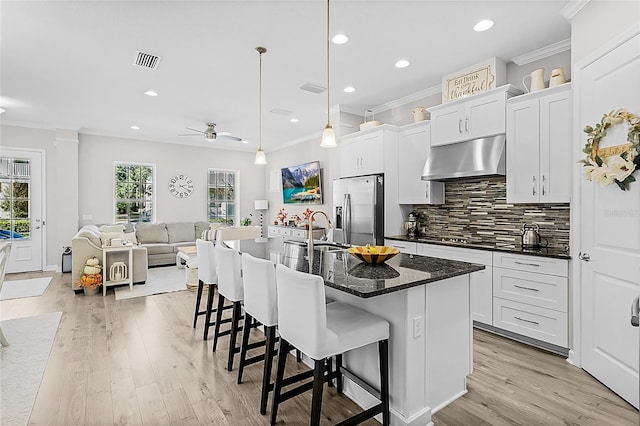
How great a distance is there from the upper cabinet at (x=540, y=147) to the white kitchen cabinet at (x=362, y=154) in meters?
1.68

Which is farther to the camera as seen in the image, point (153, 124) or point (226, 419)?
point (153, 124)

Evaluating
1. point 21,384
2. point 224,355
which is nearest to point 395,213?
point 224,355

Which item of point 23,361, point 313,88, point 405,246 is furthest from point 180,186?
point 405,246

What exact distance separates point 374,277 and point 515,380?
1553 millimetres

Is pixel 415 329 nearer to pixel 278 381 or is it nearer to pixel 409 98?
pixel 278 381

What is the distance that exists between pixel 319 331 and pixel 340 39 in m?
2.78

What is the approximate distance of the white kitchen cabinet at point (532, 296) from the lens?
113 inches

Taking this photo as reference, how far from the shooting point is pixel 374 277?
1.85m

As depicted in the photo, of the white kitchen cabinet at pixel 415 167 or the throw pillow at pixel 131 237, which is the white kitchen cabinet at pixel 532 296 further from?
the throw pillow at pixel 131 237

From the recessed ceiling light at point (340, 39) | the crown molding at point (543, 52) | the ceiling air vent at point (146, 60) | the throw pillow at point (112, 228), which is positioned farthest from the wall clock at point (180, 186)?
the crown molding at point (543, 52)

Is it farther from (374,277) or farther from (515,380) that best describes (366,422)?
(515,380)

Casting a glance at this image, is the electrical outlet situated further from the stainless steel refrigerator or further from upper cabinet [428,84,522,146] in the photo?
the stainless steel refrigerator

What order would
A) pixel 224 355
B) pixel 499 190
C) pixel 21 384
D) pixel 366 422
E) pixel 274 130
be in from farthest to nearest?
pixel 274 130 → pixel 499 190 → pixel 224 355 → pixel 21 384 → pixel 366 422

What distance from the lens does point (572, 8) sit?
8.80 ft
